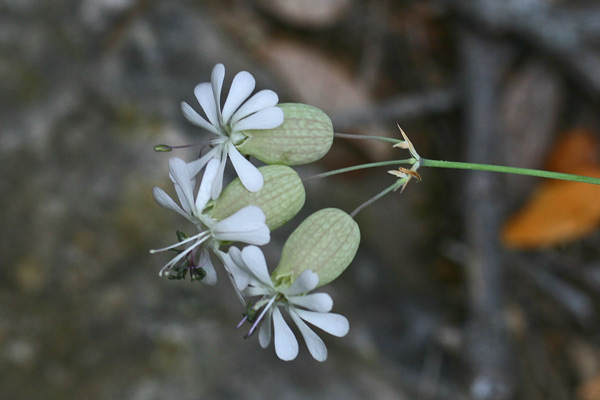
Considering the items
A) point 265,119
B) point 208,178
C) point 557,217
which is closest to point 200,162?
point 208,178

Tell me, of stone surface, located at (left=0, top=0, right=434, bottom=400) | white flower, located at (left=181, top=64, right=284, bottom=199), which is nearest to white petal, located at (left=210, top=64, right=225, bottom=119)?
white flower, located at (left=181, top=64, right=284, bottom=199)

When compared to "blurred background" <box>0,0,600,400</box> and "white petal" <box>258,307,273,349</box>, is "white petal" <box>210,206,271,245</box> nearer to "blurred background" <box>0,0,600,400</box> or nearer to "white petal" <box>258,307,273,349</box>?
"white petal" <box>258,307,273,349</box>

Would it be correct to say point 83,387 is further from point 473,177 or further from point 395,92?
point 395,92

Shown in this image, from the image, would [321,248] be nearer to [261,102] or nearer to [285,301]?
[285,301]

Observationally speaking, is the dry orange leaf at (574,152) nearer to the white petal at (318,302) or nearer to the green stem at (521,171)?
the green stem at (521,171)

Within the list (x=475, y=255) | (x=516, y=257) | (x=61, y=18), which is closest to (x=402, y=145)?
(x=475, y=255)

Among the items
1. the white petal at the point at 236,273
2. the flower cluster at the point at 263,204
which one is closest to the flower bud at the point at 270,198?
the flower cluster at the point at 263,204
